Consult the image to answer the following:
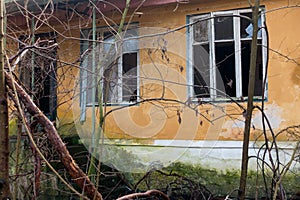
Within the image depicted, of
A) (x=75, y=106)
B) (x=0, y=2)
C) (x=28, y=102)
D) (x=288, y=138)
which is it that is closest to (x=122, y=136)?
(x=75, y=106)

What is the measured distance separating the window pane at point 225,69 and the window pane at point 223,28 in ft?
0.51

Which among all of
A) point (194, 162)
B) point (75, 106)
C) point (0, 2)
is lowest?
point (194, 162)

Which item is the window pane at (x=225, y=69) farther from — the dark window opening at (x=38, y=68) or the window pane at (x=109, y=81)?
the dark window opening at (x=38, y=68)

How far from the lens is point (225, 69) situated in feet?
24.6

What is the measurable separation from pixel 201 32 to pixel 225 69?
3.16ft

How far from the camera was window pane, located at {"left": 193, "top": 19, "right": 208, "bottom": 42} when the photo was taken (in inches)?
296

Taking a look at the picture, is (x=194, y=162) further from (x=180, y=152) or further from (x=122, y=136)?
(x=122, y=136)

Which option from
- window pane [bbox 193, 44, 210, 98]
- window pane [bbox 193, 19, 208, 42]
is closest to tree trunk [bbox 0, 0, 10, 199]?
window pane [bbox 193, 44, 210, 98]

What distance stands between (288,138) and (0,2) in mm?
6004

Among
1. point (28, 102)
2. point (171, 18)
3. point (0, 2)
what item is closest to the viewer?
point (0, 2)

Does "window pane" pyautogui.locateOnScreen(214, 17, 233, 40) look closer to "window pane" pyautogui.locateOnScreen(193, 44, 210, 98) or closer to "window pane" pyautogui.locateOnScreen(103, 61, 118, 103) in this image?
"window pane" pyautogui.locateOnScreen(193, 44, 210, 98)

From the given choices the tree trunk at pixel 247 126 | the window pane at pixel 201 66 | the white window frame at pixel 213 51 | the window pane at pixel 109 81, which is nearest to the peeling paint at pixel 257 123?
the white window frame at pixel 213 51

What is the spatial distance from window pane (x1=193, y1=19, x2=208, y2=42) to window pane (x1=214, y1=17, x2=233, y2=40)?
22cm

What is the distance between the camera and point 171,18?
7734 millimetres
